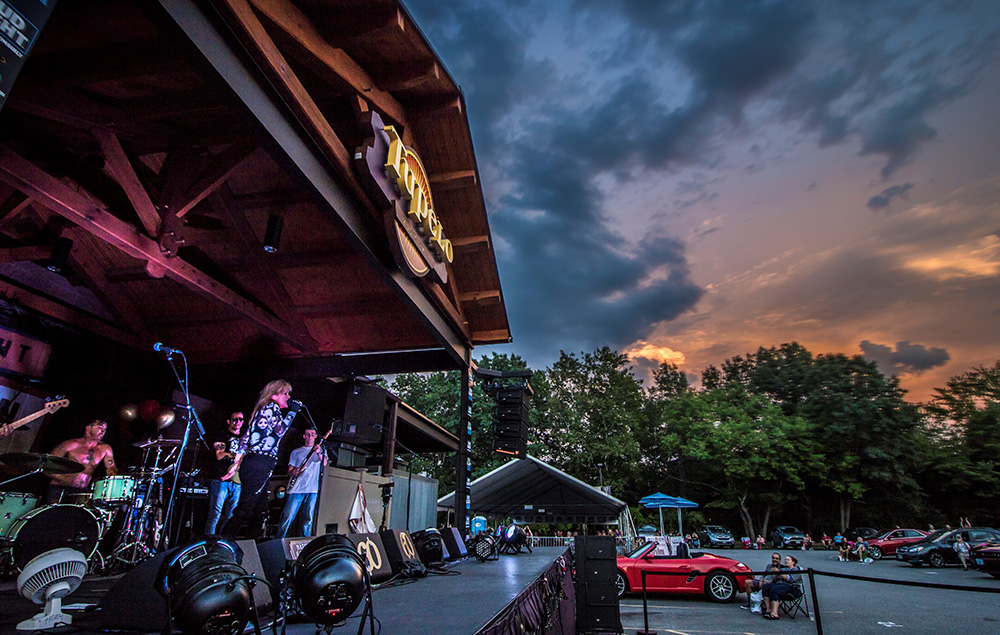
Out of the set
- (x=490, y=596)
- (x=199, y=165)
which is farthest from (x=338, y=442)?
(x=490, y=596)

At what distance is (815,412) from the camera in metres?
36.7

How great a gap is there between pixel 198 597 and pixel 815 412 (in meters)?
43.4

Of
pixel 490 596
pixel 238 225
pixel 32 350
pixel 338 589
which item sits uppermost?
pixel 238 225

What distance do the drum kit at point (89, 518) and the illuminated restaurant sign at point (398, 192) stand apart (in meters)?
4.12

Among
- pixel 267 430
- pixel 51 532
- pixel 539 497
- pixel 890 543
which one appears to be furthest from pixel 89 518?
pixel 890 543

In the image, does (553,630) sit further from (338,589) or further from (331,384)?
(331,384)

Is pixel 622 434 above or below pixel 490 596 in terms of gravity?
above

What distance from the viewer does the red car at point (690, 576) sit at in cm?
1052

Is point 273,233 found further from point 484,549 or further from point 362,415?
point 484,549

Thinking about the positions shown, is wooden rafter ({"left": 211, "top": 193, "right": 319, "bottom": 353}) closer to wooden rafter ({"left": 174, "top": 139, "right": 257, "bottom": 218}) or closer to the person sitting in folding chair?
wooden rafter ({"left": 174, "top": 139, "right": 257, "bottom": 218})

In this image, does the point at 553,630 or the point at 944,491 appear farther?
the point at 944,491

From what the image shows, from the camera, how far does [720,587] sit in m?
10.6

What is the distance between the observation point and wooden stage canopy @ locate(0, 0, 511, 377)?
Answer: 3.98m

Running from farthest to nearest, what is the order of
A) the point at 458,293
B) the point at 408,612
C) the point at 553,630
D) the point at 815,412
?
the point at 815,412
the point at 458,293
the point at 553,630
the point at 408,612
